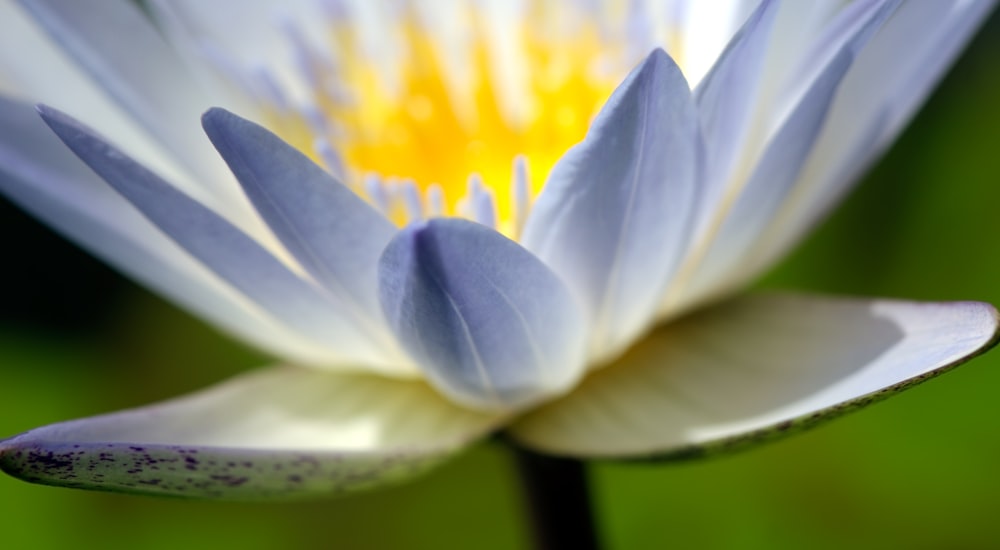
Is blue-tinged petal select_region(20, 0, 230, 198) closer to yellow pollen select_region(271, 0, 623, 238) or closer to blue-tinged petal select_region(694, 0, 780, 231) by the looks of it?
yellow pollen select_region(271, 0, 623, 238)

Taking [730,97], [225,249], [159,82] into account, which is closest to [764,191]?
[730,97]

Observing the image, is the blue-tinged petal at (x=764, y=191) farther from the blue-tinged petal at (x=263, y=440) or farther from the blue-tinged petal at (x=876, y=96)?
the blue-tinged petal at (x=263, y=440)

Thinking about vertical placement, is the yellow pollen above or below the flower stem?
above

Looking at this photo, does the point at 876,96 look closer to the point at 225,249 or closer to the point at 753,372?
the point at 753,372

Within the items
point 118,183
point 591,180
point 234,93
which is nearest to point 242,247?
point 118,183

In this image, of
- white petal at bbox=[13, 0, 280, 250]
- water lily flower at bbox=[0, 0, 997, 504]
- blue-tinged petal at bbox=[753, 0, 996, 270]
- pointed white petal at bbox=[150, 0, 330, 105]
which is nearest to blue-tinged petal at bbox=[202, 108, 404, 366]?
water lily flower at bbox=[0, 0, 997, 504]

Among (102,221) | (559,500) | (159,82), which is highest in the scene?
(159,82)

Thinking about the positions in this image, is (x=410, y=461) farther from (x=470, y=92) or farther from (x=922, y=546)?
(x=922, y=546)
